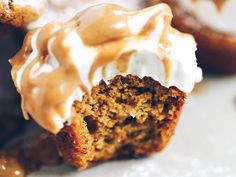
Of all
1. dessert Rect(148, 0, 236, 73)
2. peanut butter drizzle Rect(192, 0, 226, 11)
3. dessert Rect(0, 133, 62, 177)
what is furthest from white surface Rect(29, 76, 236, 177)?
peanut butter drizzle Rect(192, 0, 226, 11)

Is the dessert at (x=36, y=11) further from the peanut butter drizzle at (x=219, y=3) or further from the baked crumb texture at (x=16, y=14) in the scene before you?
the peanut butter drizzle at (x=219, y=3)

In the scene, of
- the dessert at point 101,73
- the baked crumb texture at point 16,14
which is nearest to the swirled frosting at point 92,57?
the dessert at point 101,73

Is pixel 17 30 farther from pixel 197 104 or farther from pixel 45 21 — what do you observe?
pixel 197 104

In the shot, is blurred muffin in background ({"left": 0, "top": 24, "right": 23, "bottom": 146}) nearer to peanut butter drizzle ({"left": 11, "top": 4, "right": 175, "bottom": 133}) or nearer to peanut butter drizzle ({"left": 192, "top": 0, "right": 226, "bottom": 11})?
peanut butter drizzle ({"left": 11, "top": 4, "right": 175, "bottom": 133})

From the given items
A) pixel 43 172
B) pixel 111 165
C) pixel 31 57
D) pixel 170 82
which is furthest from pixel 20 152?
pixel 170 82

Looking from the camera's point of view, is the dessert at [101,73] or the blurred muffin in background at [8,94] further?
the blurred muffin in background at [8,94]

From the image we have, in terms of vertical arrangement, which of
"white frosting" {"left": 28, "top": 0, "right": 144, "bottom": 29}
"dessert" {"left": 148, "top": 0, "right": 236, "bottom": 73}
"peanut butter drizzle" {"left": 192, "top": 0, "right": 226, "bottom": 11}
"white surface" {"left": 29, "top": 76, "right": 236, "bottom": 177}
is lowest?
"white surface" {"left": 29, "top": 76, "right": 236, "bottom": 177}

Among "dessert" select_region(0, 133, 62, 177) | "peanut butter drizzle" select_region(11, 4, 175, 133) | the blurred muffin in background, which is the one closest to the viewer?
"peanut butter drizzle" select_region(11, 4, 175, 133)
